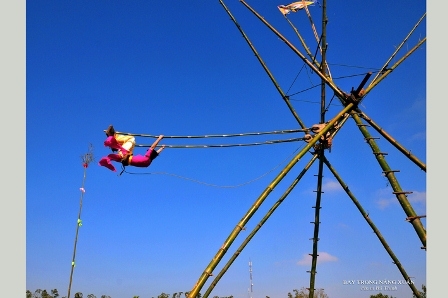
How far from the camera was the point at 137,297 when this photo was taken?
87.2ft

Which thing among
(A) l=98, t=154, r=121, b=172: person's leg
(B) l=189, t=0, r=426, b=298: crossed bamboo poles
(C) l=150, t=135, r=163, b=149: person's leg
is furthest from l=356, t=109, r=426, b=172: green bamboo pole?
(A) l=98, t=154, r=121, b=172: person's leg

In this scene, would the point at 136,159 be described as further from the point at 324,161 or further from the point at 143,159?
the point at 324,161

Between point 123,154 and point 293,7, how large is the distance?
268 inches

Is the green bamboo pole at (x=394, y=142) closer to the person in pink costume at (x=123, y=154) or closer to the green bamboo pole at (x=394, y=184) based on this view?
the green bamboo pole at (x=394, y=184)

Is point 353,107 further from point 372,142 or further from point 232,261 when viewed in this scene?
point 232,261

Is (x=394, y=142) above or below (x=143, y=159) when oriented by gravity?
above

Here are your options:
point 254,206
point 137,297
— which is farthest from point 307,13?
point 137,297

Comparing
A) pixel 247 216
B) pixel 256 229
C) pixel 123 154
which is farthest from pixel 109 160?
pixel 256 229

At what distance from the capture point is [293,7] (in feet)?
39.3

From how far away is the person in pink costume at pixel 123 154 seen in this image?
8492 mm

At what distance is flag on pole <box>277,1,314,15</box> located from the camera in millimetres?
11945

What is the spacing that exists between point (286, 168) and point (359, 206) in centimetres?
326

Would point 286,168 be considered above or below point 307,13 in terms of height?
below

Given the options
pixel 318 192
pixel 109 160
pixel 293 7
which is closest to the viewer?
pixel 109 160
